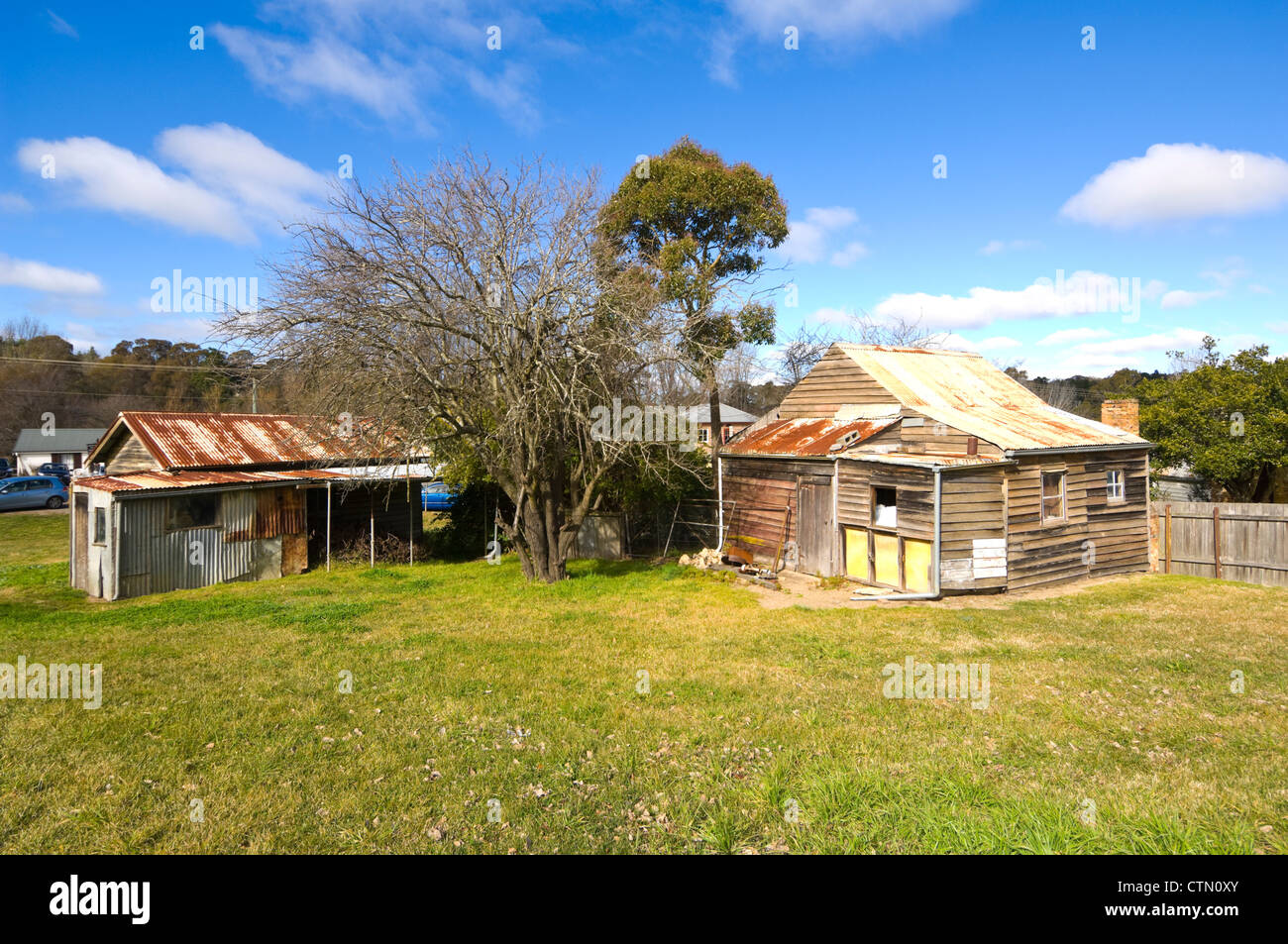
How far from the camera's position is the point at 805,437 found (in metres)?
18.0

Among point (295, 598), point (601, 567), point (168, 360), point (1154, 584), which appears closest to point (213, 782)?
point (295, 598)

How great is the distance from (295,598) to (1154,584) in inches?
744

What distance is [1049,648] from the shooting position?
10172mm

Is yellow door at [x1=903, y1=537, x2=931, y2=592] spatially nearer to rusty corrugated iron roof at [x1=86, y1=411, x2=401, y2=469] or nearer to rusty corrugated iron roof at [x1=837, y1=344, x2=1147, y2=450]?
rusty corrugated iron roof at [x1=837, y1=344, x2=1147, y2=450]

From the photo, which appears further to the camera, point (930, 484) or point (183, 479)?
point (183, 479)

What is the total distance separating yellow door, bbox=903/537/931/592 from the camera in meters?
14.4

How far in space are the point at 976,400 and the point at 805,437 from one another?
4.75 meters

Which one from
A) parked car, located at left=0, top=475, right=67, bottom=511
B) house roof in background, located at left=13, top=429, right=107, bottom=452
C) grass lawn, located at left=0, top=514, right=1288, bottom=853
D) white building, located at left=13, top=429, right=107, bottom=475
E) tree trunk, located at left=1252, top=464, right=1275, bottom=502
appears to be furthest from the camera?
house roof in background, located at left=13, top=429, right=107, bottom=452

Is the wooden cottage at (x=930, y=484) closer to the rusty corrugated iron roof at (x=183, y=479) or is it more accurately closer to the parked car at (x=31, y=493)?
the rusty corrugated iron roof at (x=183, y=479)

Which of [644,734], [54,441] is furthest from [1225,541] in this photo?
[54,441]

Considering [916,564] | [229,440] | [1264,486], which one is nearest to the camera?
[916,564]

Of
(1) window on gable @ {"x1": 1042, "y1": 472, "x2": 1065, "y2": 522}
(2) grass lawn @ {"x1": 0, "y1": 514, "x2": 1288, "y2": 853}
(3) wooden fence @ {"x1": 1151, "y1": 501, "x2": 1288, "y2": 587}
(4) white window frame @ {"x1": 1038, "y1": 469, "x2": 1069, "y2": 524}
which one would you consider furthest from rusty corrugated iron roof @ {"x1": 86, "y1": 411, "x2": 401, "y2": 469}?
(3) wooden fence @ {"x1": 1151, "y1": 501, "x2": 1288, "y2": 587}

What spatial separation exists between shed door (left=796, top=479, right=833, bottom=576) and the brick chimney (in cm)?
862

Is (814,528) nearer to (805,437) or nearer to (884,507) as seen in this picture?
(884,507)
